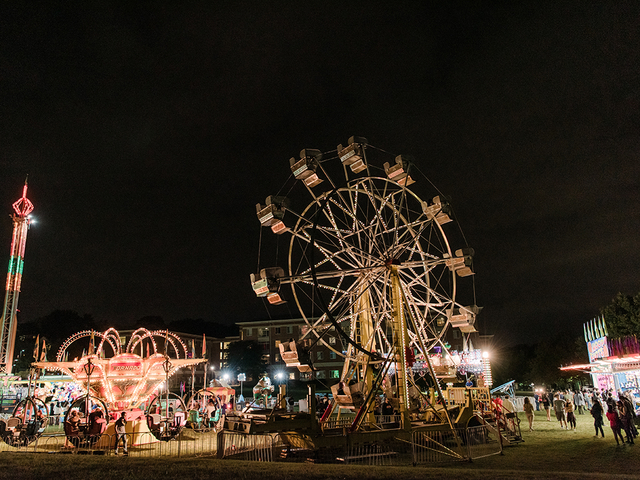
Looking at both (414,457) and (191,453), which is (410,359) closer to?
(414,457)

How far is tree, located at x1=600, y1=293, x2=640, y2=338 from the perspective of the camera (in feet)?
118

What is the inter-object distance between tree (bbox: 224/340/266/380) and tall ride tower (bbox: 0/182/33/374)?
3081 cm

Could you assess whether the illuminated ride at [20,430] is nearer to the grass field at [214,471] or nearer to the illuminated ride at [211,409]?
the illuminated ride at [211,409]

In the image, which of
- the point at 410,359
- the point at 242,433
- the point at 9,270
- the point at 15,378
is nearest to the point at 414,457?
the point at 242,433

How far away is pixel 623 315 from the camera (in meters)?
36.9

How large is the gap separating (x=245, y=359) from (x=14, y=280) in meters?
33.2

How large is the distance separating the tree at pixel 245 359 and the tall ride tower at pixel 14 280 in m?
30.8

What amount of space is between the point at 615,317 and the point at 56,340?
65757mm

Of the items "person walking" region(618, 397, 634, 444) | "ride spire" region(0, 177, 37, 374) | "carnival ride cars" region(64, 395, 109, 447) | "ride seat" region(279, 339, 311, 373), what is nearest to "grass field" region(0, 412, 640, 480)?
"person walking" region(618, 397, 634, 444)

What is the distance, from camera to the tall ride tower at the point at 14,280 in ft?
120

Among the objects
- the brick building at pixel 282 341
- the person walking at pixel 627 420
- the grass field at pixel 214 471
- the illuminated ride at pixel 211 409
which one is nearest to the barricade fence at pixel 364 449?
the grass field at pixel 214 471

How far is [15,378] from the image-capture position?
104 ft

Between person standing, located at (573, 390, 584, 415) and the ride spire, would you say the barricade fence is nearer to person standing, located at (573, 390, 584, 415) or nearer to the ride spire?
person standing, located at (573, 390, 584, 415)

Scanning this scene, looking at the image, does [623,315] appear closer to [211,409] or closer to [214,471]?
[211,409]
